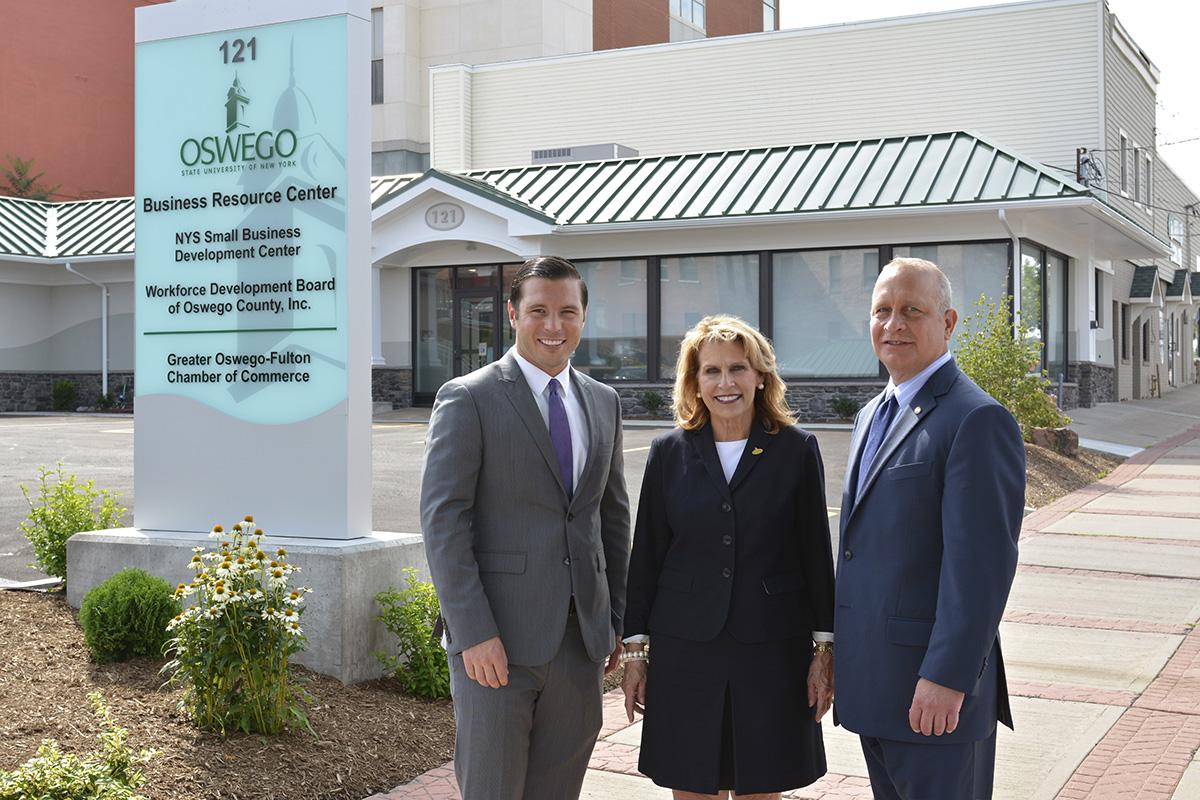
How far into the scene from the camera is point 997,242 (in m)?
22.2

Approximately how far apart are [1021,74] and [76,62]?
29101 mm

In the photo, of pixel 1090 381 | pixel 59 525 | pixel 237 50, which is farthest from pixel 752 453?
pixel 1090 381

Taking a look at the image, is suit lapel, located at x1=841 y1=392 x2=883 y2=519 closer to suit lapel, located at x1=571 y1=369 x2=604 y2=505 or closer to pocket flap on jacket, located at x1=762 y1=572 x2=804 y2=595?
pocket flap on jacket, located at x1=762 y1=572 x2=804 y2=595

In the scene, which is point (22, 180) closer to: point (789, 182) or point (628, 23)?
point (628, 23)

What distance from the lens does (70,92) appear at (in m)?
40.9

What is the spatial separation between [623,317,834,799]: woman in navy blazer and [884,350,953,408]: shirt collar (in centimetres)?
45

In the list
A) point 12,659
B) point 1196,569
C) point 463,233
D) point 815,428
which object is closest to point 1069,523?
point 1196,569

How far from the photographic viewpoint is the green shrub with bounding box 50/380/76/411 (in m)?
30.2

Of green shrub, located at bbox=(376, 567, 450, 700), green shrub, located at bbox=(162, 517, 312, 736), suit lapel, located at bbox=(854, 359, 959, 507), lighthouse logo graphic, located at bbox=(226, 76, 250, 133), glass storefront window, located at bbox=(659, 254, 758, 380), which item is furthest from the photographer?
→ glass storefront window, located at bbox=(659, 254, 758, 380)

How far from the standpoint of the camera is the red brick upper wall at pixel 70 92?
128ft

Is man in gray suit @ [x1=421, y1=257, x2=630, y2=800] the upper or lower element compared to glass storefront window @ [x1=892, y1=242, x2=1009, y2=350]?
lower

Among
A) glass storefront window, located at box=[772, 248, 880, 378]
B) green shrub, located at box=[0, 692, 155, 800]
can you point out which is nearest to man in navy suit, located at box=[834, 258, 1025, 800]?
green shrub, located at box=[0, 692, 155, 800]

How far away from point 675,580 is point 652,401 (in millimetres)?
20554

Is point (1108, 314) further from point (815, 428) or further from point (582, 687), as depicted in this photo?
point (582, 687)
